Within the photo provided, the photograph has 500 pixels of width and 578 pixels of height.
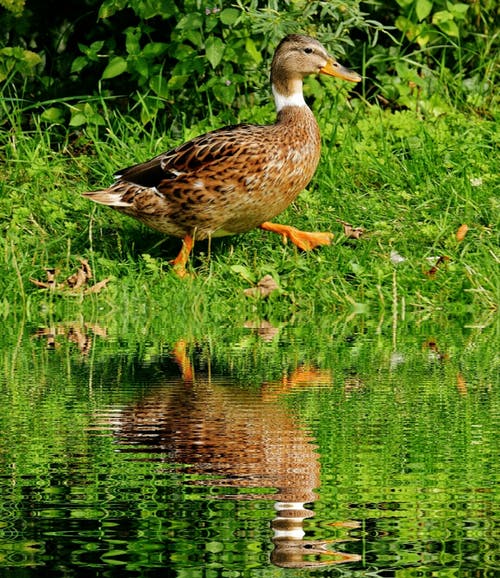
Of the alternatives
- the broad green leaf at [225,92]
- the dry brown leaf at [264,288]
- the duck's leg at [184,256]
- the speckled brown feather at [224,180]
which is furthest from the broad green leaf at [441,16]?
the dry brown leaf at [264,288]

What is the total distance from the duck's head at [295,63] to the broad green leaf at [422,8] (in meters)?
1.62

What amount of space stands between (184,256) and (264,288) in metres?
0.61

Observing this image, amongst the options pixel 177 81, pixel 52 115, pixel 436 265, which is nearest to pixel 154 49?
pixel 177 81

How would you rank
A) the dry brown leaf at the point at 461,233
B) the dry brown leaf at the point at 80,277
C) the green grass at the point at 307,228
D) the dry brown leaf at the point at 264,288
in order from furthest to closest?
the dry brown leaf at the point at 461,233, the dry brown leaf at the point at 80,277, the dry brown leaf at the point at 264,288, the green grass at the point at 307,228

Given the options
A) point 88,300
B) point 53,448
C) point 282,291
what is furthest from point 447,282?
point 53,448

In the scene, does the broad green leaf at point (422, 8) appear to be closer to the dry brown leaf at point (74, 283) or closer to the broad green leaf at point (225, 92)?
the broad green leaf at point (225, 92)

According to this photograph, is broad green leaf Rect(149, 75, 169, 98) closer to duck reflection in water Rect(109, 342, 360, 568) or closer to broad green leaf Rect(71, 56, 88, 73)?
broad green leaf Rect(71, 56, 88, 73)

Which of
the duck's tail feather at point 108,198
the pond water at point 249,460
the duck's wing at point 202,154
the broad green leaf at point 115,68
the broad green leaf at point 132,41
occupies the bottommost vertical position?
the pond water at point 249,460

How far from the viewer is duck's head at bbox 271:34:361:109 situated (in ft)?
28.5

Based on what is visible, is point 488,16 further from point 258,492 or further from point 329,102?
point 258,492

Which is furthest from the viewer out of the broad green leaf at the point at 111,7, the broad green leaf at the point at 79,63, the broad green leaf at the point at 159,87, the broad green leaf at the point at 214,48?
the broad green leaf at the point at 79,63

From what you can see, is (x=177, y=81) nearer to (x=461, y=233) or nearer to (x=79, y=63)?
(x=79, y=63)

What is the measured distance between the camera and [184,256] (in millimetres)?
8297

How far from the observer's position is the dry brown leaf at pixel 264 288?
7.95 metres
